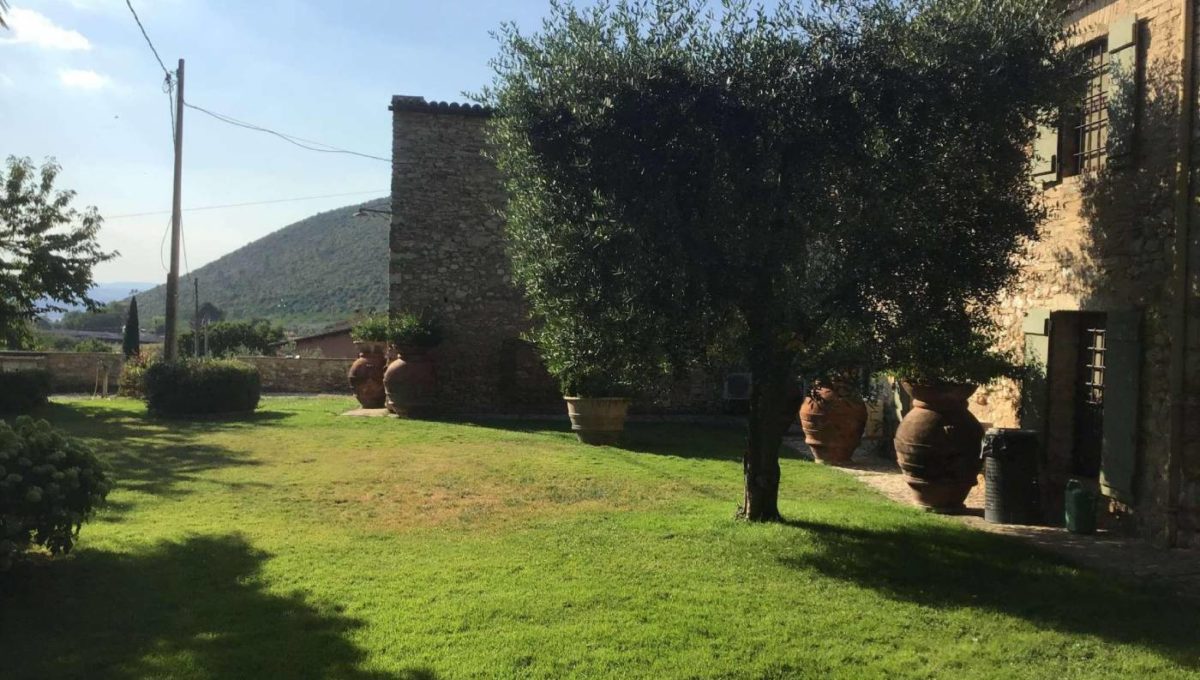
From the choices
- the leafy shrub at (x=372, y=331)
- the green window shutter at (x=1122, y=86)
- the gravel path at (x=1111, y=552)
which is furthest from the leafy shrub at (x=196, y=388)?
the green window shutter at (x=1122, y=86)

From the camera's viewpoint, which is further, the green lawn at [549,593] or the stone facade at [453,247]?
the stone facade at [453,247]

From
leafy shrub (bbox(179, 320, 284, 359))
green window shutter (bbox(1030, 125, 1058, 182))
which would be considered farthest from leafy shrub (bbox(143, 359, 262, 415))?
leafy shrub (bbox(179, 320, 284, 359))

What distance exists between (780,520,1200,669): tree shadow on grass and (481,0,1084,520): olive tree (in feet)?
4.99

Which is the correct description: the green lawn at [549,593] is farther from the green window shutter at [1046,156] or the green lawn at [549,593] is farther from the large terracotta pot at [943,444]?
the green window shutter at [1046,156]

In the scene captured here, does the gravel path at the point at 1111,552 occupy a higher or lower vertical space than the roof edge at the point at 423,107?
lower

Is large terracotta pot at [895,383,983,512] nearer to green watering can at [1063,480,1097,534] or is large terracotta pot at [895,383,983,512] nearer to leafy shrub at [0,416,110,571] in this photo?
green watering can at [1063,480,1097,534]

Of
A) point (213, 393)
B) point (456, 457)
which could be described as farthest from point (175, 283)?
point (456, 457)

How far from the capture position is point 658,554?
6188mm

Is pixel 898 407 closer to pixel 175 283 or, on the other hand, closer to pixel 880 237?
pixel 880 237

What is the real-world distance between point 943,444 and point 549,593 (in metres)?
4.58

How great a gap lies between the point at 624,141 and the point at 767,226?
1.23 meters

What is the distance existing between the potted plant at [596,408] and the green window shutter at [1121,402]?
22.9 ft

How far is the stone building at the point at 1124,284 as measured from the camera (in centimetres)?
632

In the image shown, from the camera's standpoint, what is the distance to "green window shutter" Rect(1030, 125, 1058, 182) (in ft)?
25.8
